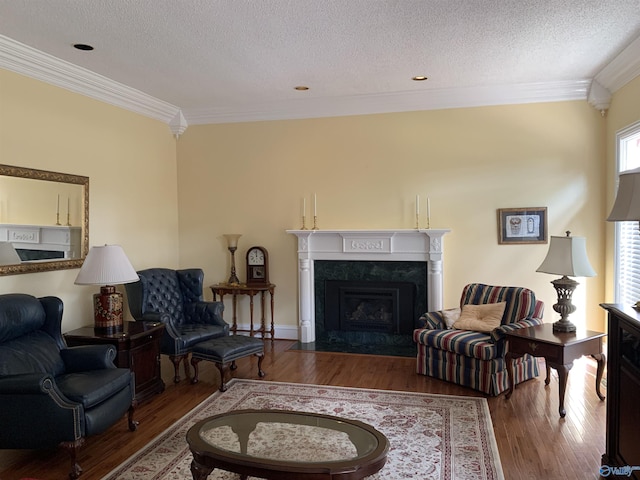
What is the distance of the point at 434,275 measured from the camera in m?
5.69

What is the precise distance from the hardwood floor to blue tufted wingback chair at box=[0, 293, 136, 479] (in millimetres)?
204

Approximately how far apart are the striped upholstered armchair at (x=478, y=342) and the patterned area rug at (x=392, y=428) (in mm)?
290

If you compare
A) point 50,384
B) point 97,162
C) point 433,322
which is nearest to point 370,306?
point 433,322

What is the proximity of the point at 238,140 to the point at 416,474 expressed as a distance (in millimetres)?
4758

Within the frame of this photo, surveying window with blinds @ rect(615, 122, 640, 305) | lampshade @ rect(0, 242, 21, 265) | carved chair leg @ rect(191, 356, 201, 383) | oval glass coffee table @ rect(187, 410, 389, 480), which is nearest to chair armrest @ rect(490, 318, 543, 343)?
window with blinds @ rect(615, 122, 640, 305)

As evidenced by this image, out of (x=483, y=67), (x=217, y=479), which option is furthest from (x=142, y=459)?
(x=483, y=67)

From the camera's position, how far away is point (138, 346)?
13.5 feet

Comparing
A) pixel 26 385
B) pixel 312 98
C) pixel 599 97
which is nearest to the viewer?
pixel 26 385

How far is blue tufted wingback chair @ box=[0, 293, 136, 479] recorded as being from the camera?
2.89 meters

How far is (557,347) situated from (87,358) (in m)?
3.56

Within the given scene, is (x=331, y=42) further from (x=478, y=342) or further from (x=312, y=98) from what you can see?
(x=478, y=342)

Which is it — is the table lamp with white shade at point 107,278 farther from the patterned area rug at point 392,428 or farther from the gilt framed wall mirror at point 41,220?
the patterned area rug at point 392,428

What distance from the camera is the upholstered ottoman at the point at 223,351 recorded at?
4.35 metres

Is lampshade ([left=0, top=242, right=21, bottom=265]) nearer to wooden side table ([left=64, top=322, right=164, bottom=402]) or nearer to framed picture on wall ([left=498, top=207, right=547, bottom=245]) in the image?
wooden side table ([left=64, top=322, right=164, bottom=402])
